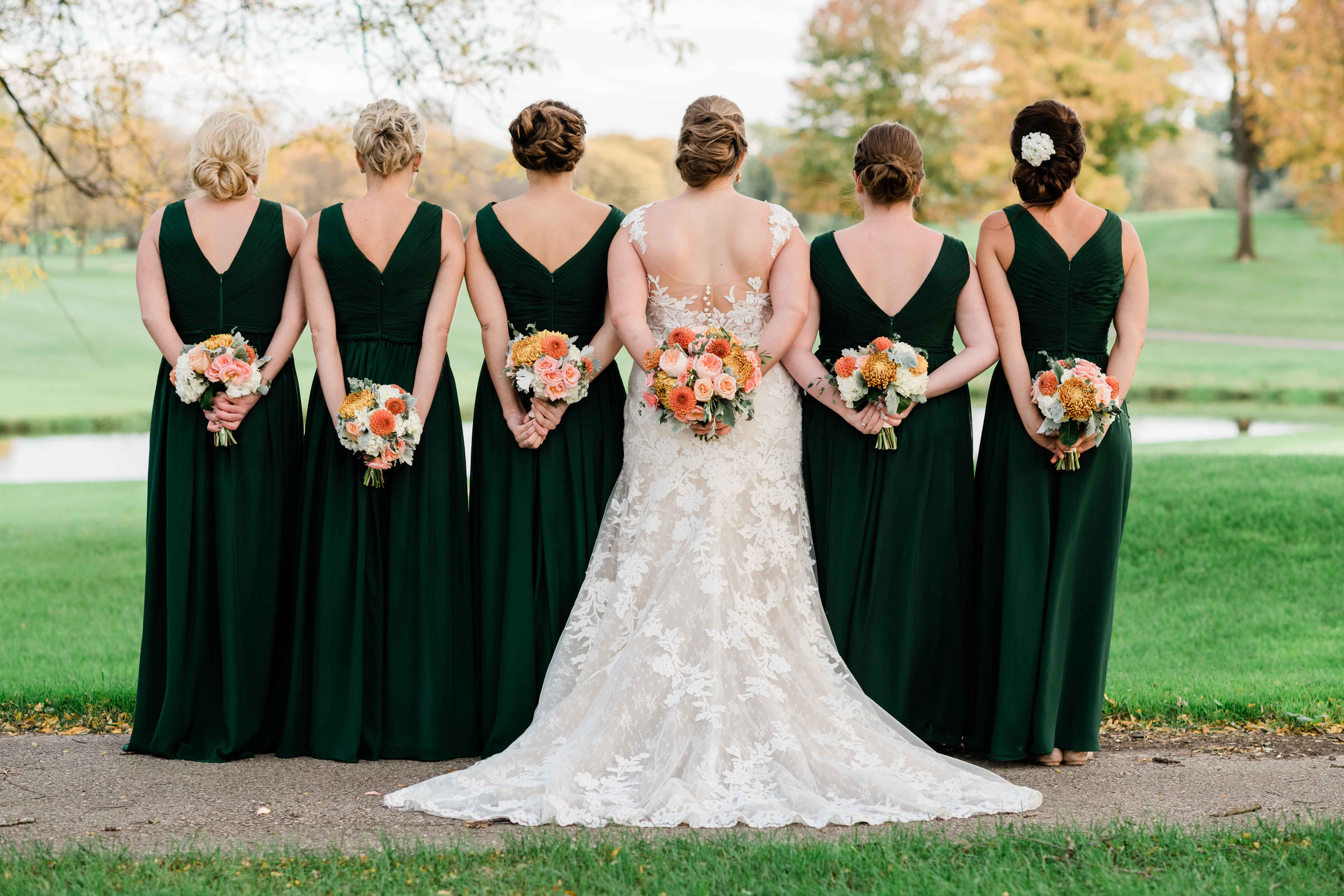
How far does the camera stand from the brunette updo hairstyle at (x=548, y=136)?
490cm

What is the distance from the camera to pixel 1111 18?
92.6 feet

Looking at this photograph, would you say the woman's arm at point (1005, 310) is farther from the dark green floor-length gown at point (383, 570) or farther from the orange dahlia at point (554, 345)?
the dark green floor-length gown at point (383, 570)

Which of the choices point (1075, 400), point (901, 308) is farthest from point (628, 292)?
point (1075, 400)

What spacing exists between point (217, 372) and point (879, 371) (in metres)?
2.62

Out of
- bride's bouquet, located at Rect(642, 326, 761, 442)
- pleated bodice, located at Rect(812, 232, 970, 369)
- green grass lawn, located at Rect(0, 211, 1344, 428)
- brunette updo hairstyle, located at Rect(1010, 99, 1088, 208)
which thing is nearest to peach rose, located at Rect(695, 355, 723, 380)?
bride's bouquet, located at Rect(642, 326, 761, 442)

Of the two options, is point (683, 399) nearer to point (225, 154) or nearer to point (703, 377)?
point (703, 377)

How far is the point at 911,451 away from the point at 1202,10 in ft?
102

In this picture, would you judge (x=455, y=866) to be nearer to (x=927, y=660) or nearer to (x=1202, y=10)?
(x=927, y=660)

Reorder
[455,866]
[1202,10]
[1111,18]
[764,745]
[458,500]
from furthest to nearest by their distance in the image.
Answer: [1202,10] → [1111,18] → [458,500] → [764,745] → [455,866]

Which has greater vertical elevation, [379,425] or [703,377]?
[703,377]

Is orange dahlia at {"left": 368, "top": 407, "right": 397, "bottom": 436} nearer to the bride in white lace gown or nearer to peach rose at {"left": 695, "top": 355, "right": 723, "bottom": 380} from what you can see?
the bride in white lace gown

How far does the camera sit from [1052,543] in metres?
4.88

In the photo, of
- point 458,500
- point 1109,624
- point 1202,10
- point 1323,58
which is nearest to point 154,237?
point 458,500

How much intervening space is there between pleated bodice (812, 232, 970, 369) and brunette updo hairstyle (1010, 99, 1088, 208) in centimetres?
36
